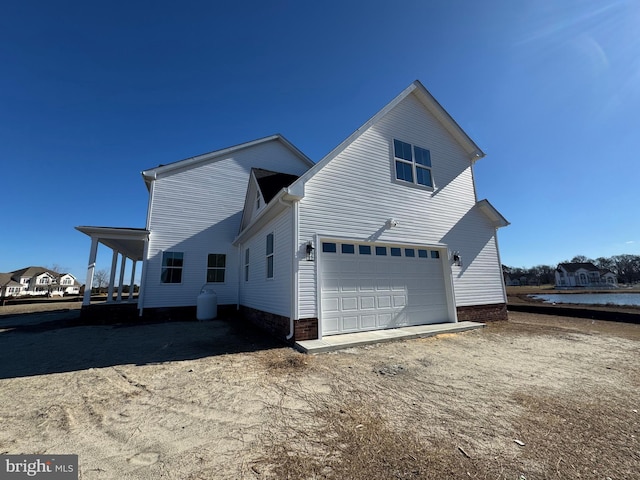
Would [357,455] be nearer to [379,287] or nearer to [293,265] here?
[293,265]

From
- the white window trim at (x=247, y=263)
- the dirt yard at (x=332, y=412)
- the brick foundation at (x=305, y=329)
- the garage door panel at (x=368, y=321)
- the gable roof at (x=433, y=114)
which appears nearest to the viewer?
the dirt yard at (x=332, y=412)

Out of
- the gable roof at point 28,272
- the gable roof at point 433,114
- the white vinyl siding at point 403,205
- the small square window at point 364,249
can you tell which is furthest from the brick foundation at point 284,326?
the gable roof at point 28,272

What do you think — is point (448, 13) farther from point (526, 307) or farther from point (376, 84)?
point (526, 307)

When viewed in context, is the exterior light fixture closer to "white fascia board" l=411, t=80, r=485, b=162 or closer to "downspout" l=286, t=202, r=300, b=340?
"downspout" l=286, t=202, r=300, b=340

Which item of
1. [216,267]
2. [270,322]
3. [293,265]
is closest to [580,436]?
[293,265]

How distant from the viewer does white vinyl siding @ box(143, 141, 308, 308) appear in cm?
1173

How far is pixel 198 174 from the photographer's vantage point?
43.2ft

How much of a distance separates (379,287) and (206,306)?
7.70 meters

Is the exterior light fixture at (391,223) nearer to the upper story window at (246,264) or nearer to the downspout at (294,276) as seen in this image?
the downspout at (294,276)

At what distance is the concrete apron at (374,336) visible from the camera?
18.7 feet

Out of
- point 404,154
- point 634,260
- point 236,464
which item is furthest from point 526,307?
point 634,260

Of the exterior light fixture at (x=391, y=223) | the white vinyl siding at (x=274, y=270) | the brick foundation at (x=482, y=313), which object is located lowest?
the brick foundation at (x=482, y=313)

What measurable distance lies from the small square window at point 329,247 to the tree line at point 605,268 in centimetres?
8555

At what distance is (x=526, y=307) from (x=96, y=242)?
2025 centimetres
